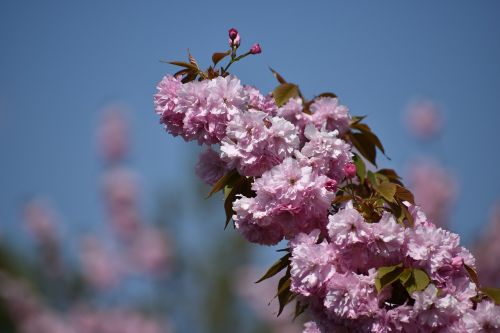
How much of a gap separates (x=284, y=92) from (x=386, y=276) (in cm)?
93

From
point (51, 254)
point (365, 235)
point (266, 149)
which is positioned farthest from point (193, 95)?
point (51, 254)

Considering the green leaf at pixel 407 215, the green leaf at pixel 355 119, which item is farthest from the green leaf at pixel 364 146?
the green leaf at pixel 407 215

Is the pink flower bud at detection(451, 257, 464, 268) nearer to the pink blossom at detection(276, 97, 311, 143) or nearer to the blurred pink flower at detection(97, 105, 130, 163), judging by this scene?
the pink blossom at detection(276, 97, 311, 143)

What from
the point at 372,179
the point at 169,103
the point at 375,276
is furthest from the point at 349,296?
the point at 169,103

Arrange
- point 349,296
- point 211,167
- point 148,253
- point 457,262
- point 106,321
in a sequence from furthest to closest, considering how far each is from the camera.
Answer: point 148,253 < point 106,321 < point 211,167 < point 457,262 < point 349,296

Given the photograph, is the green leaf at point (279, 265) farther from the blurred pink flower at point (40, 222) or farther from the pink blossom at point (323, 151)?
the blurred pink flower at point (40, 222)

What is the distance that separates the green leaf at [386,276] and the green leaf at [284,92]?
0.84m

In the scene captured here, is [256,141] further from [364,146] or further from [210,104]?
[364,146]

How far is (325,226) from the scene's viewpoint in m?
2.17

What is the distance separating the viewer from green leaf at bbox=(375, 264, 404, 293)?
196cm

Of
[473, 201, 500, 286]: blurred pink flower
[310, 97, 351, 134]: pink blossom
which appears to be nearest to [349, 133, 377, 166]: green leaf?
[310, 97, 351, 134]: pink blossom

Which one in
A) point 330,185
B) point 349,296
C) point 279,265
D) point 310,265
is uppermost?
point 330,185

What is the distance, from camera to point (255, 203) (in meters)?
2.10

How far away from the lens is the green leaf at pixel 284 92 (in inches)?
100
